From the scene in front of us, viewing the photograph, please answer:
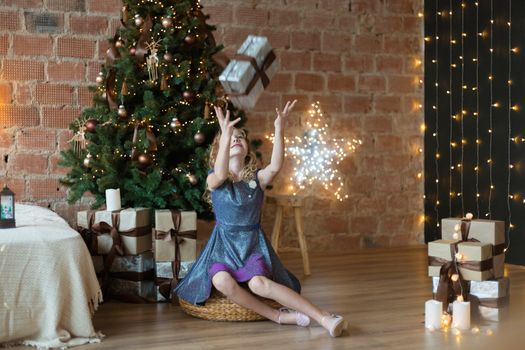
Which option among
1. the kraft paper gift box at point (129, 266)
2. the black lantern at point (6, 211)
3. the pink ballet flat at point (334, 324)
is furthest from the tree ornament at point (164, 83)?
the pink ballet flat at point (334, 324)

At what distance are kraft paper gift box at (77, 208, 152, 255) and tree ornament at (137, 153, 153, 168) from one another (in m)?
0.29

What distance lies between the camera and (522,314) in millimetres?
3904

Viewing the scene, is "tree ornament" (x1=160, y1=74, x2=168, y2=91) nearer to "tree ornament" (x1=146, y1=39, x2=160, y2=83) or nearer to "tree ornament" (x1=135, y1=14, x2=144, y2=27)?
"tree ornament" (x1=146, y1=39, x2=160, y2=83)

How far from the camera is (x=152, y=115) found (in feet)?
14.6

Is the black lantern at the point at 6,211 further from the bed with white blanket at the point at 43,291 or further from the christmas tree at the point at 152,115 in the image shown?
the christmas tree at the point at 152,115

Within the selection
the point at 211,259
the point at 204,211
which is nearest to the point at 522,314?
the point at 211,259

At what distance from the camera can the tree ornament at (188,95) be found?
4.52 metres

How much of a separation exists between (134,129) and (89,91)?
88 cm

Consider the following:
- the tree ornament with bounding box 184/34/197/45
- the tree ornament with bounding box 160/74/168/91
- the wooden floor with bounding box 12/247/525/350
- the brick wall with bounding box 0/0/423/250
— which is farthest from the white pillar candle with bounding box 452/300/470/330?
the brick wall with bounding box 0/0/423/250

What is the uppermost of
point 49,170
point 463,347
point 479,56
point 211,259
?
point 479,56

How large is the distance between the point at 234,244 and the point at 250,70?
89cm

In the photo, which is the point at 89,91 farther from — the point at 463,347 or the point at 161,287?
the point at 463,347

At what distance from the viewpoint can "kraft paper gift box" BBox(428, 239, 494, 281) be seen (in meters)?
3.70

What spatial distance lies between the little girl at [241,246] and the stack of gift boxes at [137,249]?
268mm
